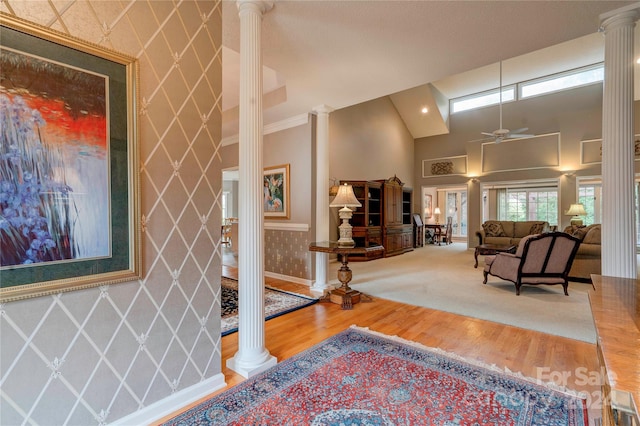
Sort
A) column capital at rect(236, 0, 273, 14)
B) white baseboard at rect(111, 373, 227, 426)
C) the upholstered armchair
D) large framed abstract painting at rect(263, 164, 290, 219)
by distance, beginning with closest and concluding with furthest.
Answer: white baseboard at rect(111, 373, 227, 426), column capital at rect(236, 0, 273, 14), the upholstered armchair, large framed abstract painting at rect(263, 164, 290, 219)

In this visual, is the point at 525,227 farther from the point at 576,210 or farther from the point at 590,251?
the point at 590,251

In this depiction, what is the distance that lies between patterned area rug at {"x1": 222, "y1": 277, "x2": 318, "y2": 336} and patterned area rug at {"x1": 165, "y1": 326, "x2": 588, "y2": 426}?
100 cm

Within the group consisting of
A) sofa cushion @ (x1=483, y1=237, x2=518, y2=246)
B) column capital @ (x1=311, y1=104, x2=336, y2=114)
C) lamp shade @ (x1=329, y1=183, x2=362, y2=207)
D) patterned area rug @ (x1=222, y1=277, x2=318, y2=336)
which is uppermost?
column capital @ (x1=311, y1=104, x2=336, y2=114)

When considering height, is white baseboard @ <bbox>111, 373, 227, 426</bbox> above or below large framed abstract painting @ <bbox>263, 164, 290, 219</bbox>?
below

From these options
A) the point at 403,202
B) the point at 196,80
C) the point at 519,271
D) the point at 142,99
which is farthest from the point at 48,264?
the point at 403,202

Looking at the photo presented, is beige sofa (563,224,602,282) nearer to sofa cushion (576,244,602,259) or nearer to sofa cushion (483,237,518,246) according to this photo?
A: sofa cushion (576,244,602,259)

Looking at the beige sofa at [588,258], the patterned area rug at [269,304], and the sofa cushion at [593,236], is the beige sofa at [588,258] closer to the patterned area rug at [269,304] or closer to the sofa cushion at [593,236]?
the sofa cushion at [593,236]

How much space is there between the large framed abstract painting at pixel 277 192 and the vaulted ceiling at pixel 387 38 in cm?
123

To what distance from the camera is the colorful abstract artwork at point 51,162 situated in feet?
3.99

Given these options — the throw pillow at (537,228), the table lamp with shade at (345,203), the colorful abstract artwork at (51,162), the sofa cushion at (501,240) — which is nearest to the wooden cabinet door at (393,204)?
the sofa cushion at (501,240)

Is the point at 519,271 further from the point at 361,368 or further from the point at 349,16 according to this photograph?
the point at 349,16

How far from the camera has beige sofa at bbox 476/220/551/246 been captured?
744 centimetres

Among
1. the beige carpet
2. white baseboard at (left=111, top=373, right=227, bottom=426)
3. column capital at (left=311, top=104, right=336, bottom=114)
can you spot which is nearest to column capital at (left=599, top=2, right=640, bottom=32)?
the beige carpet

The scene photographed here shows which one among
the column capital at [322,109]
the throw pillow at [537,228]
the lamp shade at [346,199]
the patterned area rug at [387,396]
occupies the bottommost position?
the patterned area rug at [387,396]
